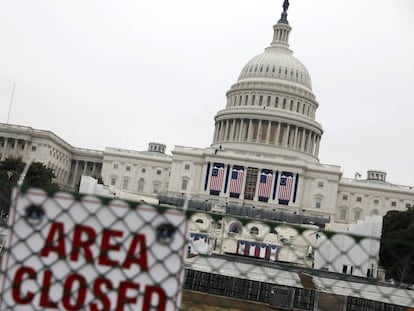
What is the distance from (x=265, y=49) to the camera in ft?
446

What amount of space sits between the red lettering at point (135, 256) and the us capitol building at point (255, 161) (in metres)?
99.9

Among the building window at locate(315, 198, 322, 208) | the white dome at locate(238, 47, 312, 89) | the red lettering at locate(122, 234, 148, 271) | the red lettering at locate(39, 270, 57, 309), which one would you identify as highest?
the white dome at locate(238, 47, 312, 89)

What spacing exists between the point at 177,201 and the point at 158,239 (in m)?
102

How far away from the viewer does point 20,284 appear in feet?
13.9

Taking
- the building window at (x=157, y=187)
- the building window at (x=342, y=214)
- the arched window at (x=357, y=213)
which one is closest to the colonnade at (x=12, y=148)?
the building window at (x=157, y=187)

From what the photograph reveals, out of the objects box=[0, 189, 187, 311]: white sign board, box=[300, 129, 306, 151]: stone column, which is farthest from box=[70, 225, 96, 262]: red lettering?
box=[300, 129, 306, 151]: stone column

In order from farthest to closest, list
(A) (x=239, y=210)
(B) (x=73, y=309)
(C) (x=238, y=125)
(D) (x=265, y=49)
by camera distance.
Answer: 1. (D) (x=265, y=49)
2. (C) (x=238, y=125)
3. (A) (x=239, y=210)
4. (B) (x=73, y=309)

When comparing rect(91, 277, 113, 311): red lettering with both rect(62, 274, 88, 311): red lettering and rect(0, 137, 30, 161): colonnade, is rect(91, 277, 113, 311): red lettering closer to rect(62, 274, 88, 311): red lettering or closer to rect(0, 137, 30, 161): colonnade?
rect(62, 274, 88, 311): red lettering

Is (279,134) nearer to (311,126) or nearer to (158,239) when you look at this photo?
(311,126)

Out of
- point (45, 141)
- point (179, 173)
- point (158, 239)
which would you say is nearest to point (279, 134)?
point (179, 173)

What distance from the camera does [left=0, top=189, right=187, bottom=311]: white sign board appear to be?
13.8ft

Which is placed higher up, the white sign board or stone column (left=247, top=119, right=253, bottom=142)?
stone column (left=247, top=119, right=253, bottom=142)

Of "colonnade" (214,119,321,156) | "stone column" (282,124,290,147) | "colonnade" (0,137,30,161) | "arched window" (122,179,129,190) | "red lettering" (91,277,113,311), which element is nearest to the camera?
"red lettering" (91,277,113,311)

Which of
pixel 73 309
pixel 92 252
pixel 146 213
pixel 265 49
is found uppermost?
pixel 265 49
